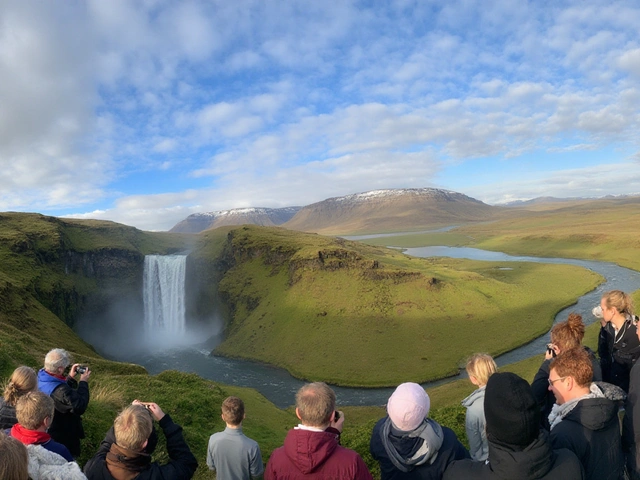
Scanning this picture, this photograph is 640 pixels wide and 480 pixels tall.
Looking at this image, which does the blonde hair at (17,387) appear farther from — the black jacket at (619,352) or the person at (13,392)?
the black jacket at (619,352)

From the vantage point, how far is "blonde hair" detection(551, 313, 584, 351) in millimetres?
8875

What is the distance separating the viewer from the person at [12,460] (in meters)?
4.06

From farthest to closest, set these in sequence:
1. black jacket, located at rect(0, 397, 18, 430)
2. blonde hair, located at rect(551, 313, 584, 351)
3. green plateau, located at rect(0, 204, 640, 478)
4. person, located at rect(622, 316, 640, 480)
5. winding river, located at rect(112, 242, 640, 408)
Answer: winding river, located at rect(112, 242, 640, 408) < green plateau, located at rect(0, 204, 640, 478) < blonde hair, located at rect(551, 313, 584, 351) < black jacket, located at rect(0, 397, 18, 430) < person, located at rect(622, 316, 640, 480)

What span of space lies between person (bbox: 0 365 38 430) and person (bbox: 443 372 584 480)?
28.4ft

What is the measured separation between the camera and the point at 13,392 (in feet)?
25.0

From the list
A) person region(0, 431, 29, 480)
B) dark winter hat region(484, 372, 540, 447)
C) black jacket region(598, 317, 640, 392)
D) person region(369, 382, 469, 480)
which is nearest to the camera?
person region(0, 431, 29, 480)

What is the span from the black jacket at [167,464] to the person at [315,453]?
1.56 metres

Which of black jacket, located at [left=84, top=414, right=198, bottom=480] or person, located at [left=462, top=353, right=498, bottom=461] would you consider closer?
black jacket, located at [left=84, top=414, right=198, bottom=480]

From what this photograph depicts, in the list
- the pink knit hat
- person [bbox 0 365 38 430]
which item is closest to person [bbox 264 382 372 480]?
the pink knit hat

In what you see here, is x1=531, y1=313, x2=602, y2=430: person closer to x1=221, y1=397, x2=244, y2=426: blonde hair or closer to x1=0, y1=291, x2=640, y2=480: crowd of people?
x1=0, y1=291, x2=640, y2=480: crowd of people

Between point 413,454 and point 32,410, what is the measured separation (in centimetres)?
619

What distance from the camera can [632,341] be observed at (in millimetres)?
10164

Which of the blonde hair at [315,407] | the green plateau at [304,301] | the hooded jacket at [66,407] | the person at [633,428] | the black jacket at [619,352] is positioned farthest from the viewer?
the green plateau at [304,301]

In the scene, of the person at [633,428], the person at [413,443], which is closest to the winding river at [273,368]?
the person at [633,428]
